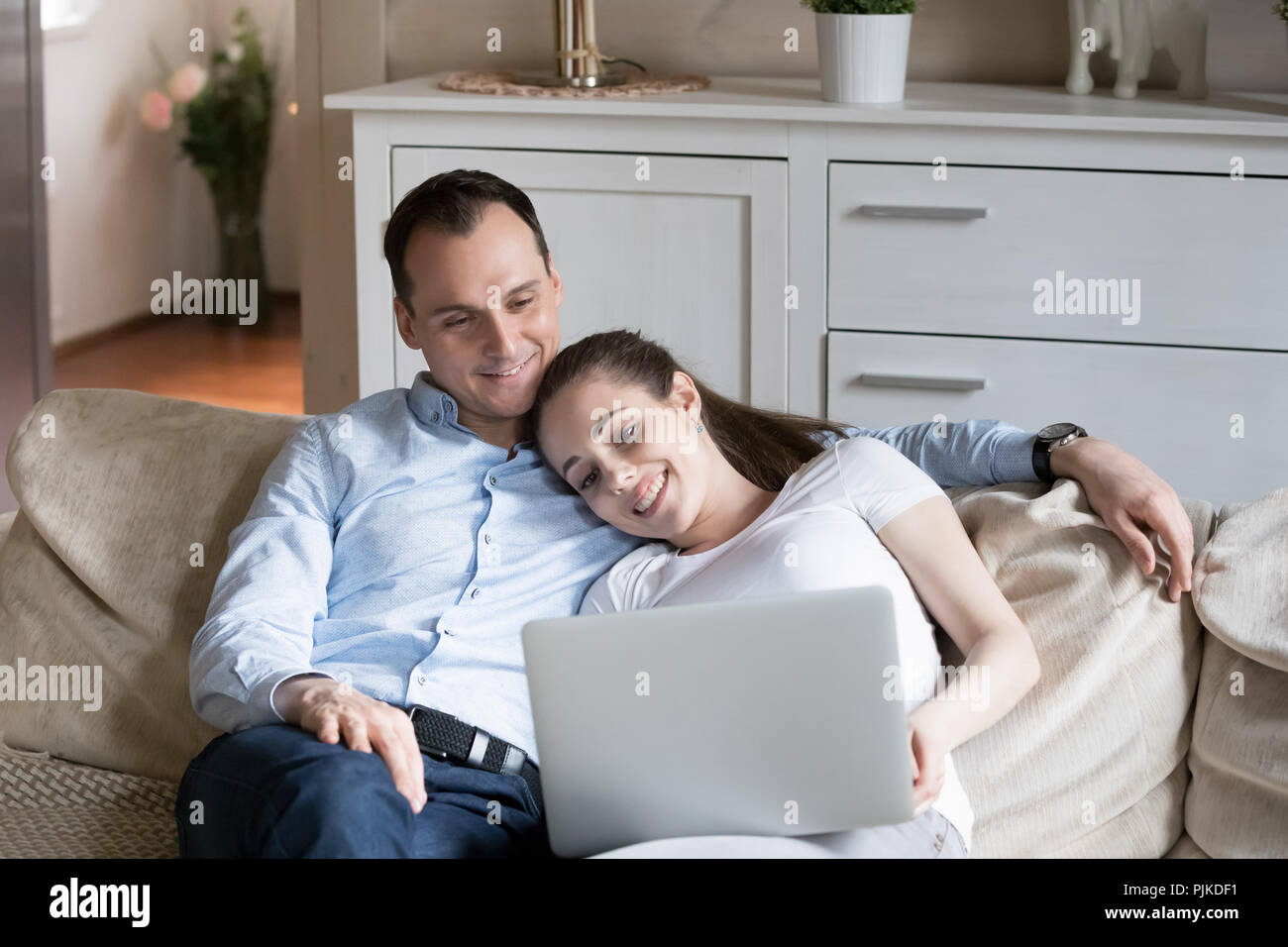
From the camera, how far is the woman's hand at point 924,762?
1.14 metres

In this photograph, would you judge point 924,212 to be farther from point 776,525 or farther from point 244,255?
point 244,255

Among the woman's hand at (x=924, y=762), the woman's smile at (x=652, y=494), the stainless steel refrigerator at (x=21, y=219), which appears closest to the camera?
the woman's hand at (x=924, y=762)

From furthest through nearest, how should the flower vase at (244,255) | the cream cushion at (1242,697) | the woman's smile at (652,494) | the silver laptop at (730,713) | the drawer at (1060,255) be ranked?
the flower vase at (244,255) < the drawer at (1060,255) < the woman's smile at (652,494) < the cream cushion at (1242,697) < the silver laptop at (730,713)

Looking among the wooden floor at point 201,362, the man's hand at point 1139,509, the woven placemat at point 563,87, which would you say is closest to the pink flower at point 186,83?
the wooden floor at point 201,362

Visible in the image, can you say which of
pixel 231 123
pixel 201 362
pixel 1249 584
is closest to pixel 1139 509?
pixel 1249 584

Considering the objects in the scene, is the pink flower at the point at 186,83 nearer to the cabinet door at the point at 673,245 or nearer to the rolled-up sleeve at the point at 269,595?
the cabinet door at the point at 673,245

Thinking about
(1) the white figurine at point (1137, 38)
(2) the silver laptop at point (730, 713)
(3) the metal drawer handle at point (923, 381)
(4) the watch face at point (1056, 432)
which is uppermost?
(1) the white figurine at point (1137, 38)

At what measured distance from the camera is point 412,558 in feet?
4.60

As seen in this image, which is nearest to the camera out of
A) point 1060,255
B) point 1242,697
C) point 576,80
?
point 1242,697

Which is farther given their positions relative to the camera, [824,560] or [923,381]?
[923,381]

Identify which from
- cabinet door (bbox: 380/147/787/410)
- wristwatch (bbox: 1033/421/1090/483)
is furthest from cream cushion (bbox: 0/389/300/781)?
cabinet door (bbox: 380/147/787/410)

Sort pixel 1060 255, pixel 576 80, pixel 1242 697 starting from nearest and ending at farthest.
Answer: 1. pixel 1242 697
2. pixel 1060 255
3. pixel 576 80

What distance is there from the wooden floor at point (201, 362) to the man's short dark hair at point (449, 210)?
9.20ft

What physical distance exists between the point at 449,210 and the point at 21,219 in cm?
237
